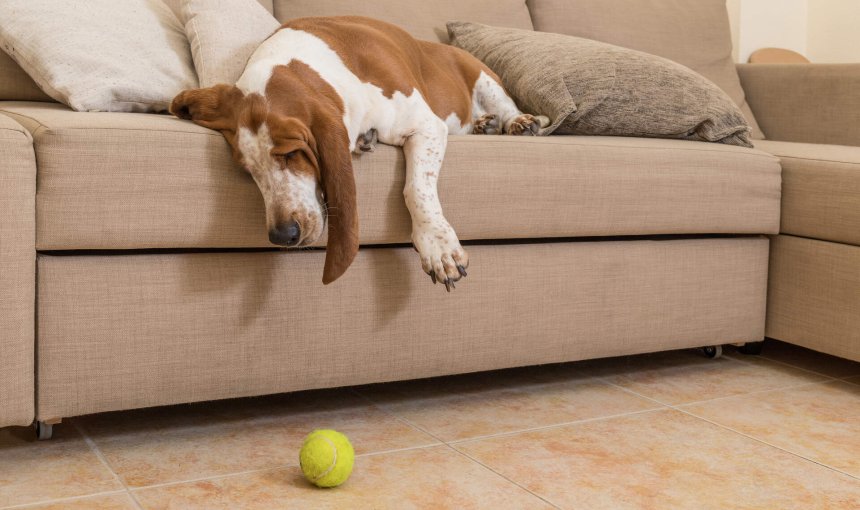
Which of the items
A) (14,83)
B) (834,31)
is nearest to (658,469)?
Answer: (14,83)

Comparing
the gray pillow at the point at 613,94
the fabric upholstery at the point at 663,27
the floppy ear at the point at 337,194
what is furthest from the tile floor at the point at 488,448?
the fabric upholstery at the point at 663,27

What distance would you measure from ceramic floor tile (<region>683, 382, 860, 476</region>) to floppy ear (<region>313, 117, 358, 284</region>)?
88cm

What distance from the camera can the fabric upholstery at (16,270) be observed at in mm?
1419

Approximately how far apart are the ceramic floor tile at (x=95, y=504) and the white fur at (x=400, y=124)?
2.34 ft

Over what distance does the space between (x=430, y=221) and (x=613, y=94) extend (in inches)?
30.9

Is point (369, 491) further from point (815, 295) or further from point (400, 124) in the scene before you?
point (815, 295)

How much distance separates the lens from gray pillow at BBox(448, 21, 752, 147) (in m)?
2.28

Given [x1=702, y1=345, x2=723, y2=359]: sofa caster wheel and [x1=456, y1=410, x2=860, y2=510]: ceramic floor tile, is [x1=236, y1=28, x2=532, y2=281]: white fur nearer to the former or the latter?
[x1=456, y1=410, x2=860, y2=510]: ceramic floor tile

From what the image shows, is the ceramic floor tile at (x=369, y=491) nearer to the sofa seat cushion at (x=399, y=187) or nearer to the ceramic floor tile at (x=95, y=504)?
the ceramic floor tile at (x=95, y=504)

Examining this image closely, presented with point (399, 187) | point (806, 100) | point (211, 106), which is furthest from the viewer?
point (806, 100)

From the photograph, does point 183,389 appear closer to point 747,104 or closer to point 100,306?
point 100,306

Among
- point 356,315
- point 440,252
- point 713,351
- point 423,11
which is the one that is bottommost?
point 713,351

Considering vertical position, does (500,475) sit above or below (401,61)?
below

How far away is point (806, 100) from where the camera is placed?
3.03 meters
